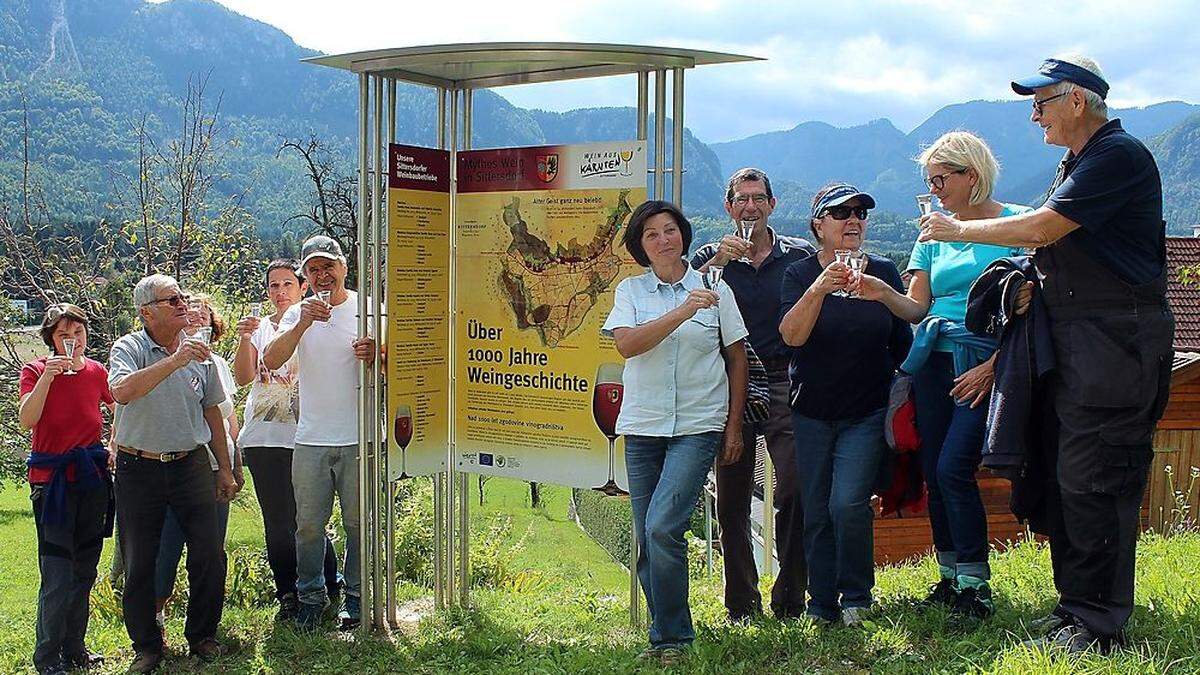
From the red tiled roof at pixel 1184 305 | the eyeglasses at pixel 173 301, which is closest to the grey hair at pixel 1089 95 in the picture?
the eyeglasses at pixel 173 301

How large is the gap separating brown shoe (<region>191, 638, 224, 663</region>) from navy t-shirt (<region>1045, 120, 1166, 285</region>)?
4.18 meters

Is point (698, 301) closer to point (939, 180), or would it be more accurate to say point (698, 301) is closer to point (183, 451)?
point (939, 180)

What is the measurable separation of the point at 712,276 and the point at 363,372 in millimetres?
1844

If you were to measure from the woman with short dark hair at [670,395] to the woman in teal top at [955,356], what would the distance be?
655 millimetres

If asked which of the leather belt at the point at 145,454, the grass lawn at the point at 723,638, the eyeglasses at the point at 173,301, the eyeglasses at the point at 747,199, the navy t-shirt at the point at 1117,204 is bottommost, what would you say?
the grass lawn at the point at 723,638

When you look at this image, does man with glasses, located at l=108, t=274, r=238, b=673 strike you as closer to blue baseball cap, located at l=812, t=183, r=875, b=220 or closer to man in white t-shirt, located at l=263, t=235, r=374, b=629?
man in white t-shirt, located at l=263, t=235, r=374, b=629

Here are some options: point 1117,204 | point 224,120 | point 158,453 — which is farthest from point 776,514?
point 224,120

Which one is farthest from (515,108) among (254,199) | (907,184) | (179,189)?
(179,189)

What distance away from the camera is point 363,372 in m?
5.31

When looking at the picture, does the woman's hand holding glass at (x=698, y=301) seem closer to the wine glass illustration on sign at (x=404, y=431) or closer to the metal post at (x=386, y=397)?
the metal post at (x=386, y=397)

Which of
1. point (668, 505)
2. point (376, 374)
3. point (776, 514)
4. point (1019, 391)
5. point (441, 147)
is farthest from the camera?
point (441, 147)

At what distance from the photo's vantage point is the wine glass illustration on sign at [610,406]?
5.31 m

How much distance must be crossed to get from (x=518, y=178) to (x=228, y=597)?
3386mm

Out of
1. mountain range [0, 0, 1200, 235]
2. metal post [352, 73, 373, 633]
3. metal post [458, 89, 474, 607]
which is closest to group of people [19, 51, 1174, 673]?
metal post [352, 73, 373, 633]
